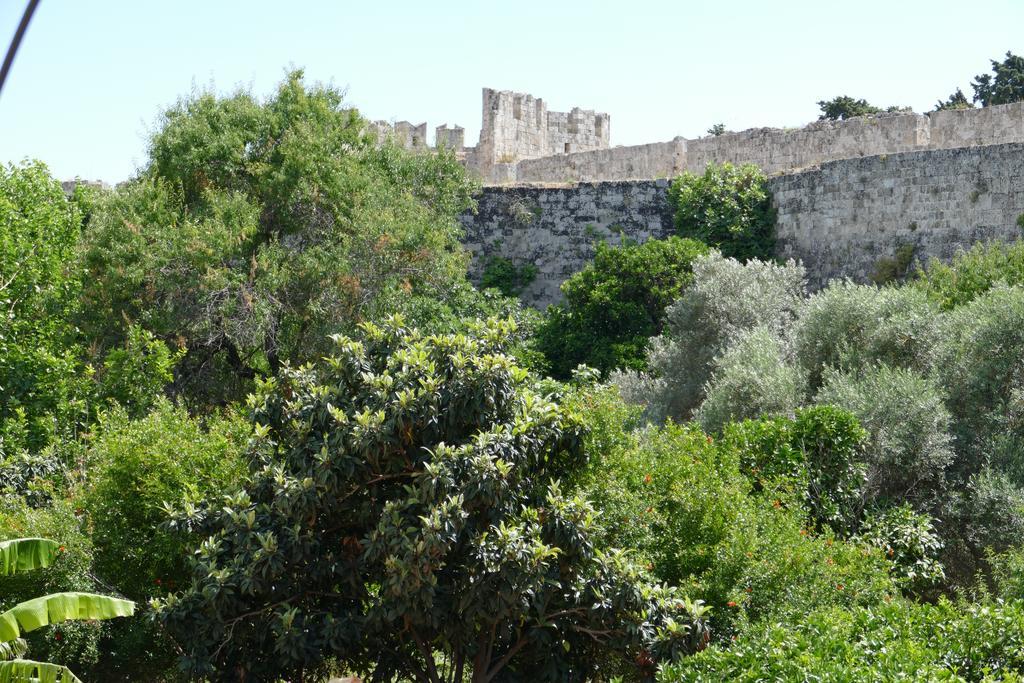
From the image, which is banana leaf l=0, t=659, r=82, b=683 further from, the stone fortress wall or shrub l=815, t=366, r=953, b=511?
the stone fortress wall

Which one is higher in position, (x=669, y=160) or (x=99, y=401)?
(x=669, y=160)

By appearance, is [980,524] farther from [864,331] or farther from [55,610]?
[55,610]

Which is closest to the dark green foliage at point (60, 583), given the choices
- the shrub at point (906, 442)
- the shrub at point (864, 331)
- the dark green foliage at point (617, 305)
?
the shrub at point (906, 442)

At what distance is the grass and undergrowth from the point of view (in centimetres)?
1091

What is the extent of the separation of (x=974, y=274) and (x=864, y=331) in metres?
2.52

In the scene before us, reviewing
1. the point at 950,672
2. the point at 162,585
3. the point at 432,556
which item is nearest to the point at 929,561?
the point at 950,672

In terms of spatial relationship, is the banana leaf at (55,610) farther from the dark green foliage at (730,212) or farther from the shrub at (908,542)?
the dark green foliage at (730,212)

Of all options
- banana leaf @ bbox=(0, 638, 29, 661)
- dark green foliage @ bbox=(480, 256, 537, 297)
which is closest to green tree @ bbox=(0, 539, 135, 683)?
banana leaf @ bbox=(0, 638, 29, 661)

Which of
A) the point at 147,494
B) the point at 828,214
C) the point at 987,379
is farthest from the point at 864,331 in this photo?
the point at 147,494

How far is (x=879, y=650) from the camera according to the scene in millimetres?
10094

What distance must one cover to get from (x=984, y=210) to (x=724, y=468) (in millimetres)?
9802

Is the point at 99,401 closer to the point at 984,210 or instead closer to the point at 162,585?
the point at 162,585

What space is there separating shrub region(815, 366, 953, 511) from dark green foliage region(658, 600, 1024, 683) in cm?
468

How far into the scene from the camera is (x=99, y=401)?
18.7 meters
